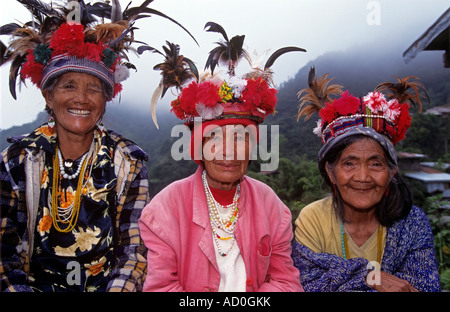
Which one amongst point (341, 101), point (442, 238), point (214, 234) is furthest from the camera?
point (442, 238)

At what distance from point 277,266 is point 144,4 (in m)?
2.49

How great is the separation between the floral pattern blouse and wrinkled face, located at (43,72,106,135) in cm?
20

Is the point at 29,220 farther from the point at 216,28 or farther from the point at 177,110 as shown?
the point at 216,28

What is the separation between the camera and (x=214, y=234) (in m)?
2.60

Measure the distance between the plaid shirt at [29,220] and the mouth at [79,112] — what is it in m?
0.38

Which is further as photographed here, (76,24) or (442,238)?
(442,238)

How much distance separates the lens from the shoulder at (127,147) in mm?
2838

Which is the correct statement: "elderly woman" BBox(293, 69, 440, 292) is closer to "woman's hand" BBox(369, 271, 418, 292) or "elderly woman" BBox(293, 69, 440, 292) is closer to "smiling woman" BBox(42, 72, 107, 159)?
"woman's hand" BBox(369, 271, 418, 292)

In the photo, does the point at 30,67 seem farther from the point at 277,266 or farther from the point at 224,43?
the point at 277,266

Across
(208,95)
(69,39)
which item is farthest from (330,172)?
(69,39)

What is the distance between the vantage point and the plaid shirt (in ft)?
8.04

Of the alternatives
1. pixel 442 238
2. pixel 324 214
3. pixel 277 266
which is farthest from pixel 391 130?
pixel 442 238

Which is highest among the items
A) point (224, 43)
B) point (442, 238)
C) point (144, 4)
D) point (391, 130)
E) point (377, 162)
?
point (144, 4)

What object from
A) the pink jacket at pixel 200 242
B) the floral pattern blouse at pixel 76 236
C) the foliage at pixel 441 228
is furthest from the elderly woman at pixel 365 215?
the foliage at pixel 441 228
